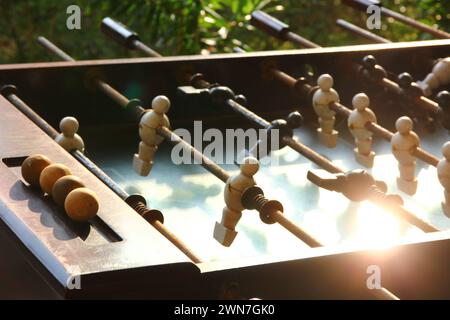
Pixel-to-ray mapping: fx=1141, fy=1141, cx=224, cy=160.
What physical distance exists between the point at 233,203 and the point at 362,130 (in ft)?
1.64

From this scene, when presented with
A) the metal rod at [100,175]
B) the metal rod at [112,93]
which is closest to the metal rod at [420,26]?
the metal rod at [112,93]

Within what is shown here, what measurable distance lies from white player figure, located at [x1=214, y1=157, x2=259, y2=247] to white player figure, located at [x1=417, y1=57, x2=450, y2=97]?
0.89 metres

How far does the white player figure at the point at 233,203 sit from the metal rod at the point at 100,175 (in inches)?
6.4

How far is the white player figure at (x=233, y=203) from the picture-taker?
1.79m

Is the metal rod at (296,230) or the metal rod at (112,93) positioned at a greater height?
the metal rod at (296,230)

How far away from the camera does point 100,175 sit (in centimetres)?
183

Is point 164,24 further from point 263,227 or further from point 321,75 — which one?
point 263,227

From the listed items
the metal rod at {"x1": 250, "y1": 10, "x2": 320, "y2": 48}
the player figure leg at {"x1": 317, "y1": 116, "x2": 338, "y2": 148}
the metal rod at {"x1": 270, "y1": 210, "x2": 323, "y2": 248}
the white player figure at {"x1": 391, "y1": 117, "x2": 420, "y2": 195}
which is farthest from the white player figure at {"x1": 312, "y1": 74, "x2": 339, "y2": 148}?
the metal rod at {"x1": 270, "y1": 210, "x2": 323, "y2": 248}

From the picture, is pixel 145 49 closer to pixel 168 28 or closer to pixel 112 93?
pixel 112 93

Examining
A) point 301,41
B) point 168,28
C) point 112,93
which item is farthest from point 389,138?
Result: point 168,28

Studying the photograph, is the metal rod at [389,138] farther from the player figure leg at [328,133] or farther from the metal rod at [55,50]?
the metal rod at [55,50]

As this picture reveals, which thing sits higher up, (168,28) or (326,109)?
(326,109)

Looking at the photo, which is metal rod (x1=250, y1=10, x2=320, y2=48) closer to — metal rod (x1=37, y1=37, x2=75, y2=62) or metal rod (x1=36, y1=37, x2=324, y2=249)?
metal rod (x1=37, y1=37, x2=75, y2=62)
